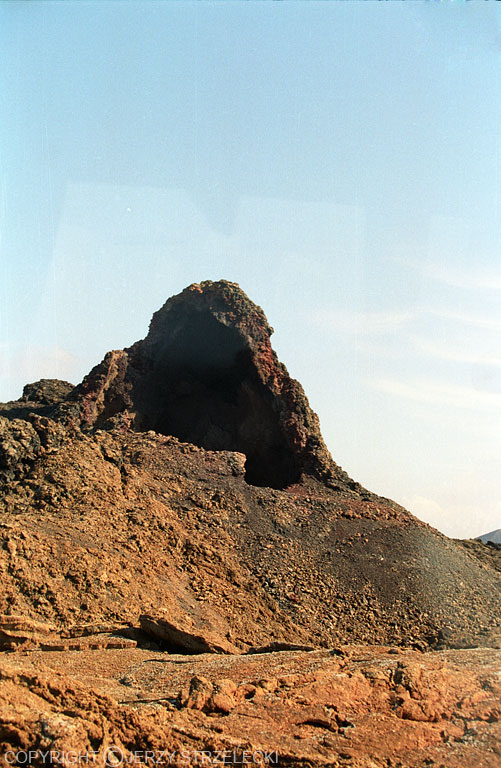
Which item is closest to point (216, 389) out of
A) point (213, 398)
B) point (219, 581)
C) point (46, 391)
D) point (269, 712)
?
point (213, 398)

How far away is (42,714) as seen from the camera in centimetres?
655

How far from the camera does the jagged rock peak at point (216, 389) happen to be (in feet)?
93.1

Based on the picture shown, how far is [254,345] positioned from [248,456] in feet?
17.3

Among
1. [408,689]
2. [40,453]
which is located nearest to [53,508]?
[40,453]

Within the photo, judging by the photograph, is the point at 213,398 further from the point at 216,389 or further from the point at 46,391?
the point at 46,391

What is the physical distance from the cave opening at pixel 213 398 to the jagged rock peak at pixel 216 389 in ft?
0.15

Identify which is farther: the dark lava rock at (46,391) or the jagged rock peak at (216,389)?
the dark lava rock at (46,391)

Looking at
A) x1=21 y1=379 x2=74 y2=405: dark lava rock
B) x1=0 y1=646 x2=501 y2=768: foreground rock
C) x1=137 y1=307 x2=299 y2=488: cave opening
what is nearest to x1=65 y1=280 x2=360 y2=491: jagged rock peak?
x1=137 y1=307 x2=299 y2=488: cave opening

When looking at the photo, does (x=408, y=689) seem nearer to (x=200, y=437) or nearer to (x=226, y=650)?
(x=226, y=650)

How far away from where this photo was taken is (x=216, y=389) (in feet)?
106

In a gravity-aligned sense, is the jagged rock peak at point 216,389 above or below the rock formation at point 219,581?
above

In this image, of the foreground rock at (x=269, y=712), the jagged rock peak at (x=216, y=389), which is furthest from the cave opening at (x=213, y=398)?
the foreground rock at (x=269, y=712)

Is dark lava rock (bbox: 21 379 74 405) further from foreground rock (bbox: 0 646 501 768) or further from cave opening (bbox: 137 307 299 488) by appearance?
foreground rock (bbox: 0 646 501 768)

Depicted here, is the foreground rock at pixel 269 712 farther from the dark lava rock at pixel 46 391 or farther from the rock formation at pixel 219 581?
the dark lava rock at pixel 46 391
